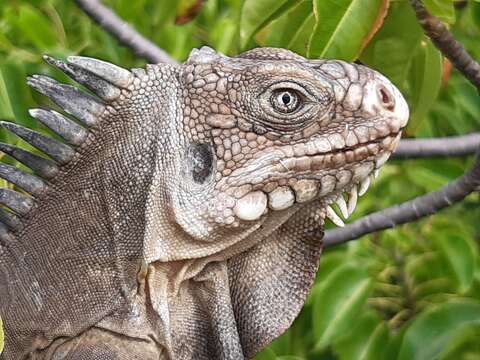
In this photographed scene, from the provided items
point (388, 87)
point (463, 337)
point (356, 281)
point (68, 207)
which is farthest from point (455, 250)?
point (68, 207)

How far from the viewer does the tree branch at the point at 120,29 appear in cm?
446

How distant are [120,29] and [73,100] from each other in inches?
47.3

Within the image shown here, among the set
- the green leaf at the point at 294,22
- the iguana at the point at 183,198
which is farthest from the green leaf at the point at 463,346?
the green leaf at the point at 294,22

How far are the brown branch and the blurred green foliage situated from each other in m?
0.03

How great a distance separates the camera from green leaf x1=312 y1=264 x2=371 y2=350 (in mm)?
4113

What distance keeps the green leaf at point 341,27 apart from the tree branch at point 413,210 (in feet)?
2.22

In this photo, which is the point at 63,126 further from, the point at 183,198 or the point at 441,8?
the point at 441,8

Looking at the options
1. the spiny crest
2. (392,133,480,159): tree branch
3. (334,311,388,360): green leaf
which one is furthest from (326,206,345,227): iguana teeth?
(392,133,480,159): tree branch

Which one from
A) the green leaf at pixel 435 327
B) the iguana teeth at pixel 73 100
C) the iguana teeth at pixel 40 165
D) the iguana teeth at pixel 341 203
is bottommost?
the green leaf at pixel 435 327

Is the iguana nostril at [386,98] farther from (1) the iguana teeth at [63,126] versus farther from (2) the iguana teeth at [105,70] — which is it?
(1) the iguana teeth at [63,126]

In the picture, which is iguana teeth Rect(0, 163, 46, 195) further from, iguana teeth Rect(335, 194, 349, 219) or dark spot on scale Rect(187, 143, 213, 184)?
iguana teeth Rect(335, 194, 349, 219)

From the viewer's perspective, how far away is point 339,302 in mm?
4191

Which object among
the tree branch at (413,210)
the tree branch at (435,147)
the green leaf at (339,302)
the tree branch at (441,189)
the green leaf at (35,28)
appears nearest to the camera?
the tree branch at (441,189)

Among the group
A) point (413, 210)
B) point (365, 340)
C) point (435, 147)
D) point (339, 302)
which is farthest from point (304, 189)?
point (435, 147)
